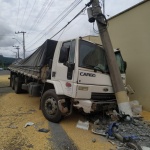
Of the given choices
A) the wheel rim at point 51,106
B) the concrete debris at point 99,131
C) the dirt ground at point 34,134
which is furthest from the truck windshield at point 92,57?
the dirt ground at point 34,134

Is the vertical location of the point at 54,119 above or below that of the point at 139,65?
below

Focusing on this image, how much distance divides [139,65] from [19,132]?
5.84 metres

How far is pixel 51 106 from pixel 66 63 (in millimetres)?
1475

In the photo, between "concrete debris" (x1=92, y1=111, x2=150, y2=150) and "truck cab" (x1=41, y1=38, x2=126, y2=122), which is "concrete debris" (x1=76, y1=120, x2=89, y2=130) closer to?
"concrete debris" (x1=92, y1=111, x2=150, y2=150)

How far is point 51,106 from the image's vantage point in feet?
22.2

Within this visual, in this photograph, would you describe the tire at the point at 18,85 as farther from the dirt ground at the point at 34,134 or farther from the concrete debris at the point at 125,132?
the concrete debris at the point at 125,132

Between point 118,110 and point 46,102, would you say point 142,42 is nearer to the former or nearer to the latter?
point 118,110

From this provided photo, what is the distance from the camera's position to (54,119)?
6.57 meters

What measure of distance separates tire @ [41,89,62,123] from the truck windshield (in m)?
1.40

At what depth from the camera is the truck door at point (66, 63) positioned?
6203 millimetres

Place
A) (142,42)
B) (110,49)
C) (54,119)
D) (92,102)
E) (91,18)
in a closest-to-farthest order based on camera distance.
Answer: (92,102)
(54,119)
(110,49)
(91,18)
(142,42)

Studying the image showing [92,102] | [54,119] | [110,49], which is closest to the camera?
[92,102]

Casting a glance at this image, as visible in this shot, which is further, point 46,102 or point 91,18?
point 91,18

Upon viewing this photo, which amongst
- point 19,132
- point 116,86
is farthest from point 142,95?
point 19,132
